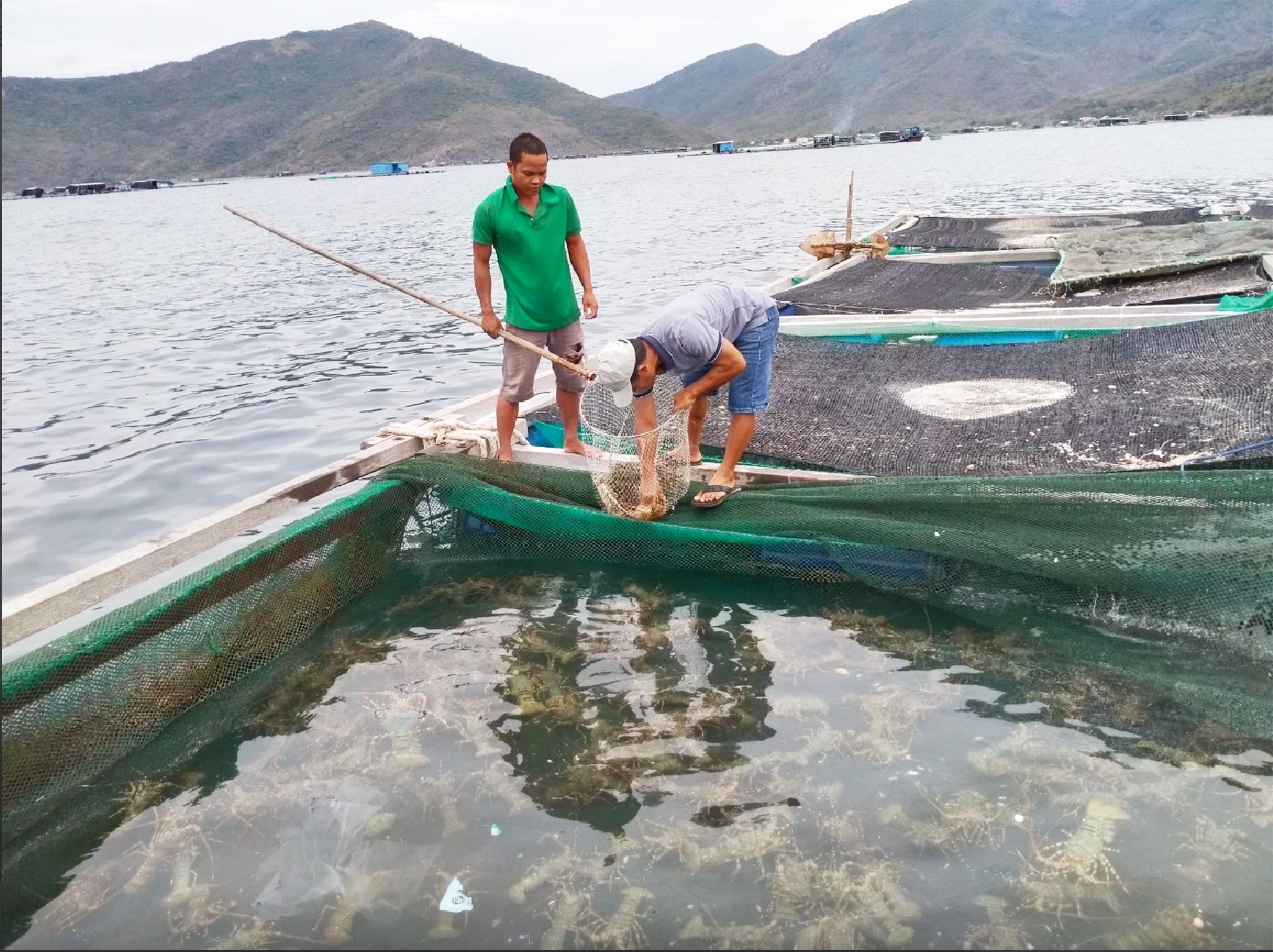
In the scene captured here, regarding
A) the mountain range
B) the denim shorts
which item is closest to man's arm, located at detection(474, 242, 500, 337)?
the denim shorts

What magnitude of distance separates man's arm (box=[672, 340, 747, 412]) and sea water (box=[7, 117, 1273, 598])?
1.21 meters

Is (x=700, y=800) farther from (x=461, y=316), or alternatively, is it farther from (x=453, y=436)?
(x=453, y=436)

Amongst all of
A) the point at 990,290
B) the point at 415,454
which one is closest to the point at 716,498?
the point at 415,454

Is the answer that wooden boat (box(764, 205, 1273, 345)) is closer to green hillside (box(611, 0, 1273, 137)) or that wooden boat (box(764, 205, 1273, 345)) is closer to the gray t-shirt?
the gray t-shirt

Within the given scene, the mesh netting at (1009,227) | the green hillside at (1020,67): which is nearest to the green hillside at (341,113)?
the green hillside at (1020,67)

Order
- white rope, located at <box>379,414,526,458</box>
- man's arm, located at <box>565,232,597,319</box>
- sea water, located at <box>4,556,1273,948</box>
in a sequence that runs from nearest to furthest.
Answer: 1. sea water, located at <box>4,556,1273,948</box>
2. man's arm, located at <box>565,232,597,319</box>
3. white rope, located at <box>379,414,526,458</box>

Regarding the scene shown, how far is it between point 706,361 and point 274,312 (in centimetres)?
1351

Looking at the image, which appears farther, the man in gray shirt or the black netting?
the black netting

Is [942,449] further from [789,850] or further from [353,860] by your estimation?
[353,860]

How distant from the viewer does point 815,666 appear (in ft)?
12.0

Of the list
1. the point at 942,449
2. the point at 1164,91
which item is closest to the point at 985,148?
the point at 1164,91

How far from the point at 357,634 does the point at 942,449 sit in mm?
3097

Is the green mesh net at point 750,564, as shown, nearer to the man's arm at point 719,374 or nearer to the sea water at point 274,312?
the man's arm at point 719,374

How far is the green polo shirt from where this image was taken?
15.6ft
